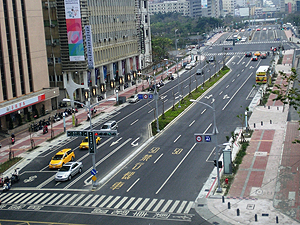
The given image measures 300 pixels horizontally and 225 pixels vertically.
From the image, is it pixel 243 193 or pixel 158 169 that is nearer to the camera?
pixel 243 193

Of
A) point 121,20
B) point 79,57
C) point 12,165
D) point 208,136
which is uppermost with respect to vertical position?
point 121,20

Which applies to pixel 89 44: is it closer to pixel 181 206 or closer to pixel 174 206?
pixel 174 206

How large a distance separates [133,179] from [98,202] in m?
7.15

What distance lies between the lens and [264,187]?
4847 centimetres

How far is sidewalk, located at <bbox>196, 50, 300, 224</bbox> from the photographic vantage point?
41656mm

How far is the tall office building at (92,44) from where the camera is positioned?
9619cm

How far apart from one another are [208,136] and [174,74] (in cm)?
8393

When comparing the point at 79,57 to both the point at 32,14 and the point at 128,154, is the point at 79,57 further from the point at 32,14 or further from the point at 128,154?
the point at 128,154

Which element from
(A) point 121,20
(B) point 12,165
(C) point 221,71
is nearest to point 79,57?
(A) point 121,20

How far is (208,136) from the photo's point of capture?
165 feet

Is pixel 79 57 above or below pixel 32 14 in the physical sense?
below

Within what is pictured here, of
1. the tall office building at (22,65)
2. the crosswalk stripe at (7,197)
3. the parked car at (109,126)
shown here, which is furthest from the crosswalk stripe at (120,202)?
the tall office building at (22,65)

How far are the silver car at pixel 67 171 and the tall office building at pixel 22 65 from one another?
79.5ft

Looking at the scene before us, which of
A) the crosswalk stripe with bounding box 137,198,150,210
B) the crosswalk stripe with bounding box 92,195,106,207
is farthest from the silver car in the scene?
the crosswalk stripe with bounding box 137,198,150,210
